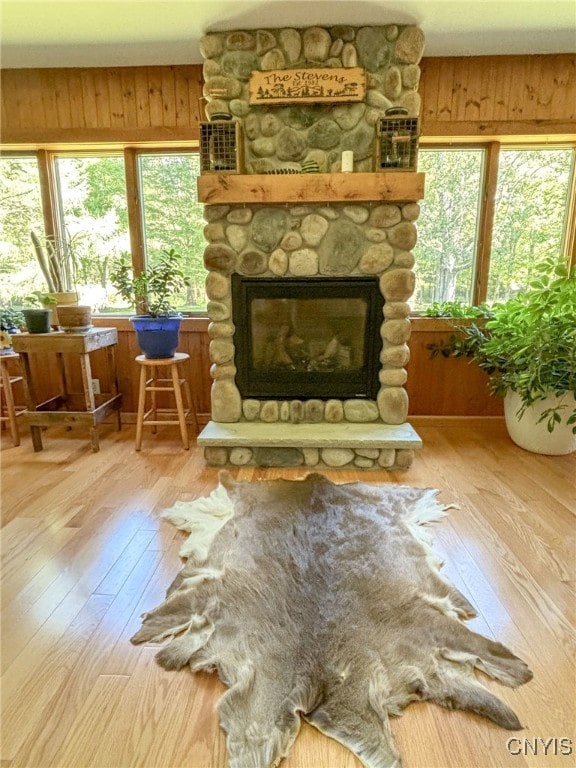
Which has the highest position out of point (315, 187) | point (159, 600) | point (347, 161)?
point (347, 161)

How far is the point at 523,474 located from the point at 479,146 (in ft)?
7.42

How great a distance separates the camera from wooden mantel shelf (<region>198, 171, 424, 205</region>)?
2.29 metres

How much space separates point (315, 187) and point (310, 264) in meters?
0.41

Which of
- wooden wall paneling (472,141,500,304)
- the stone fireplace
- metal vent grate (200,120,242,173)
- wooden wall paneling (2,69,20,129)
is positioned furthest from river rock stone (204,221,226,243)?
wooden wall paneling (472,141,500,304)

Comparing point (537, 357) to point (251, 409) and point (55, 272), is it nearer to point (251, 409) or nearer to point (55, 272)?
point (251, 409)

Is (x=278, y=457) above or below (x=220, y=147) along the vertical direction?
below

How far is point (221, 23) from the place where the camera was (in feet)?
7.45

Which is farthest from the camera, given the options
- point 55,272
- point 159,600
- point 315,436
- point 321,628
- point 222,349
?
point 55,272

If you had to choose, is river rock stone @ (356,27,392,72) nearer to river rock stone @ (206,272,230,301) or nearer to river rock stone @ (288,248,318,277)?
river rock stone @ (288,248,318,277)

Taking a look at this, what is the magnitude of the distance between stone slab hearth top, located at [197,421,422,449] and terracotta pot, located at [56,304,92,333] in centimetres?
108

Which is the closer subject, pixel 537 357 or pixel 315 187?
pixel 315 187

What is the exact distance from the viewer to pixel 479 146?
118 inches

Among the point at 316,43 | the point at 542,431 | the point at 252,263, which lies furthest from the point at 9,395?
the point at 542,431

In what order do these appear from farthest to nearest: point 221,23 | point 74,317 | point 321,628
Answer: point 74,317 < point 221,23 < point 321,628
